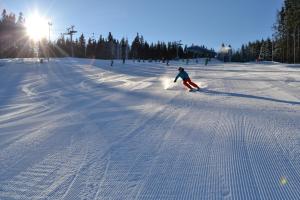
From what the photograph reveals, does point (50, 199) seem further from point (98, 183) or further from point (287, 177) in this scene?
point (287, 177)

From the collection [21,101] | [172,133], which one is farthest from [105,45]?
[172,133]

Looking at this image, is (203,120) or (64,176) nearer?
(64,176)

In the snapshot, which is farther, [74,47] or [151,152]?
[74,47]

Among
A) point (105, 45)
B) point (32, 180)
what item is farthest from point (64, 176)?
point (105, 45)

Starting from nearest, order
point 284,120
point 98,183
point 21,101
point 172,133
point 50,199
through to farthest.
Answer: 1. point 50,199
2. point 98,183
3. point 172,133
4. point 284,120
5. point 21,101

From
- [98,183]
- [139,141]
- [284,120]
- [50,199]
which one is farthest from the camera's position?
[284,120]

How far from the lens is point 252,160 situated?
20.4ft

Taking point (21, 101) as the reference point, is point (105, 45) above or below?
above

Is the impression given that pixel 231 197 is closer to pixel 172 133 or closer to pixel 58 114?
pixel 172 133

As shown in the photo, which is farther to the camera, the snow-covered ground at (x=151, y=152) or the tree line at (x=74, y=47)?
the tree line at (x=74, y=47)

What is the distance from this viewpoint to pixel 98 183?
5250 millimetres

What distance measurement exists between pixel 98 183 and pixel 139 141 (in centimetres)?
232

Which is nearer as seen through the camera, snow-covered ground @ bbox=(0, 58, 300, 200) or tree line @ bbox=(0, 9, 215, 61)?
snow-covered ground @ bbox=(0, 58, 300, 200)

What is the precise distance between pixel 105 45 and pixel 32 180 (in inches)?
4566
